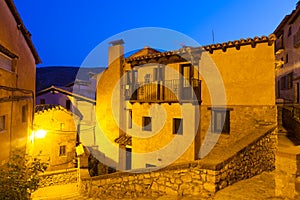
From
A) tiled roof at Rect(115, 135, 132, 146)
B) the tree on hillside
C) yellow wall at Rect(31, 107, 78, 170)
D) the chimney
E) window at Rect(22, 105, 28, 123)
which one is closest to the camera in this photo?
the tree on hillside

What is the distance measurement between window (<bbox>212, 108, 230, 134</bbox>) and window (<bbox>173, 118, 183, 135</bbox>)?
1.71m

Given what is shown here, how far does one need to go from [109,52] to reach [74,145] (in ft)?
26.0

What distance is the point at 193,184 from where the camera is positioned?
6.65m

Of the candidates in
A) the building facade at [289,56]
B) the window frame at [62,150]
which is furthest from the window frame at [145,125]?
the building facade at [289,56]

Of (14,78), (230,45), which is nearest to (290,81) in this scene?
(230,45)

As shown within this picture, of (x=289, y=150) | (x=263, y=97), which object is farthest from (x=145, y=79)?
(x=289, y=150)

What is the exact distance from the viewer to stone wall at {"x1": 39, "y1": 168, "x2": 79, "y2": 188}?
15587mm

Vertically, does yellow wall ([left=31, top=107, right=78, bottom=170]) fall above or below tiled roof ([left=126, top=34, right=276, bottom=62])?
below

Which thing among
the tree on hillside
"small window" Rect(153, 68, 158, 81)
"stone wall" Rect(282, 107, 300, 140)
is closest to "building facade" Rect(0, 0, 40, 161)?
the tree on hillside

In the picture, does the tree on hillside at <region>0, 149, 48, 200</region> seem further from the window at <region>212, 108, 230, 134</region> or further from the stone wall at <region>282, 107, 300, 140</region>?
the stone wall at <region>282, 107, 300, 140</region>

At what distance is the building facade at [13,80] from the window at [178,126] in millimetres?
7913

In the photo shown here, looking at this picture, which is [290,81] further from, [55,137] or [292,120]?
[55,137]

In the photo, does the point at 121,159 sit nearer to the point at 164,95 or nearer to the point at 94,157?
the point at 94,157

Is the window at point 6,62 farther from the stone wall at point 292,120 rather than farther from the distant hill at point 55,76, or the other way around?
the distant hill at point 55,76
